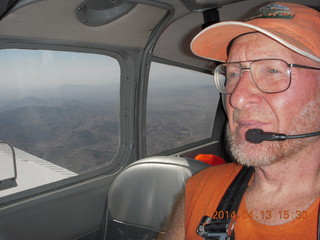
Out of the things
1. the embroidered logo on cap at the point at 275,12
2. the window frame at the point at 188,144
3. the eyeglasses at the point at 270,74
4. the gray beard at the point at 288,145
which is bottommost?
the window frame at the point at 188,144

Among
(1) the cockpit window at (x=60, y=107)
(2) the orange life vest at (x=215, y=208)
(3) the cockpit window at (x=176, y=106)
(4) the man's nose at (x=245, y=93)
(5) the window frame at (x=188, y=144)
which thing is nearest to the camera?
(2) the orange life vest at (x=215, y=208)

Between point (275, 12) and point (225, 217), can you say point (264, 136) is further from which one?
point (275, 12)

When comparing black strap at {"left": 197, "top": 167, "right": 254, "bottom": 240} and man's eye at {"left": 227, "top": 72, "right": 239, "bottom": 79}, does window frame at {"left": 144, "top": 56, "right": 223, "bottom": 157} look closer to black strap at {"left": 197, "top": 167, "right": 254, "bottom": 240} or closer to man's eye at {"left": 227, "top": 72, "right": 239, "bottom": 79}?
man's eye at {"left": 227, "top": 72, "right": 239, "bottom": 79}

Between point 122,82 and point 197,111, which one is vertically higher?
point 122,82

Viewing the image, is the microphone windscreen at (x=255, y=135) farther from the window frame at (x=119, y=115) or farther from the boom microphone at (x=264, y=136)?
the window frame at (x=119, y=115)

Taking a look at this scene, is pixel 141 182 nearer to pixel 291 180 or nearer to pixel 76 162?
pixel 76 162

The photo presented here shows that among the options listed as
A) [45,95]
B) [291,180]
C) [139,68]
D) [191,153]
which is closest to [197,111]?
[191,153]

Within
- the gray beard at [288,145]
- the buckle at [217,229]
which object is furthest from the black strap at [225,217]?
the gray beard at [288,145]
